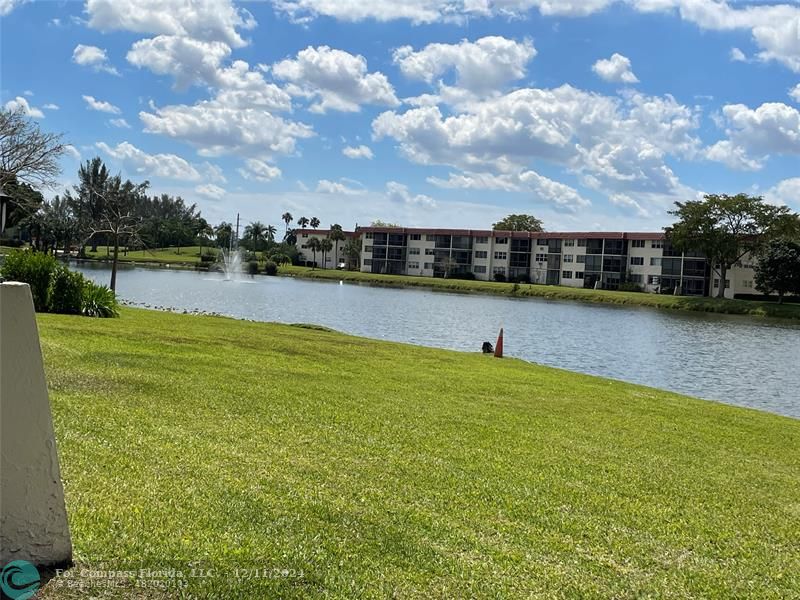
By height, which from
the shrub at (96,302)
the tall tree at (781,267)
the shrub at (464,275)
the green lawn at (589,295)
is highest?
the tall tree at (781,267)

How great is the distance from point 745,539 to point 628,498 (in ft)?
3.72

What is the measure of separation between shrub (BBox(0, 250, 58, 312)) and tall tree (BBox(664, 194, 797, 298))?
86.6 metres

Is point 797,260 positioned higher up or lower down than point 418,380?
higher up

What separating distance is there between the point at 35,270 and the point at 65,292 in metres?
0.97

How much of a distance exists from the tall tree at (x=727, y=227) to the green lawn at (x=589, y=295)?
687cm

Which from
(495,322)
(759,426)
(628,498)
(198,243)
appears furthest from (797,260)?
(198,243)

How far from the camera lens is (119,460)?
21.3 ft

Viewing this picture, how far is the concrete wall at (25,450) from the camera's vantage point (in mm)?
4320

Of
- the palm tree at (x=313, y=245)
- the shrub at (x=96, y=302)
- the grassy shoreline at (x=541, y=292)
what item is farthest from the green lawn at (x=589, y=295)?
the shrub at (x=96, y=302)

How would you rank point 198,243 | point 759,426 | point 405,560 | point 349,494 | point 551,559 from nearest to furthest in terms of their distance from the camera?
point 405,560
point 551,559
point 349,494
point 759,426
point 198,243

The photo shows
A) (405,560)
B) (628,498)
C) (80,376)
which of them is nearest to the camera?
(405,560)

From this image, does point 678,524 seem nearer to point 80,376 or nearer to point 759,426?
point 80,376

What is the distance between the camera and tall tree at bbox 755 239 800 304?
80.3 meters

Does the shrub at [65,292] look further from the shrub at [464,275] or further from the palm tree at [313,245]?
the palm tree at [313,245]
